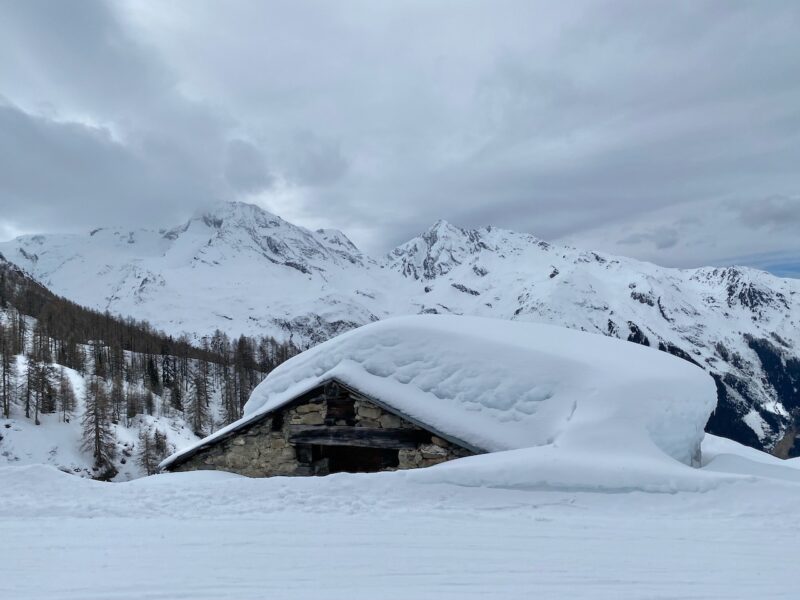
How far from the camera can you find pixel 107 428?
60.9 m

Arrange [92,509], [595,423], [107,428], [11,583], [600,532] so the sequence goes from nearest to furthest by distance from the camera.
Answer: [11,583] → [600,532] → [92,509] → [595,423] → [107,428]

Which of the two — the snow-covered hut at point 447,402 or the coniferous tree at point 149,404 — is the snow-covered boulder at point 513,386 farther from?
the coniferous tree at point 149,404

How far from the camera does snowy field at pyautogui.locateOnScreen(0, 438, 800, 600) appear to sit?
13.6ft

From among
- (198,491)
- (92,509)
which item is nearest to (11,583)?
(92,509)

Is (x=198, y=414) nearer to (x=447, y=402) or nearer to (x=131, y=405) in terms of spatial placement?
(x=131, y=405)

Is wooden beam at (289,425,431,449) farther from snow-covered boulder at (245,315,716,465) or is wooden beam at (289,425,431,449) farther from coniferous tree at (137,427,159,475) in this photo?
coniferous tree at (137,427,159,475)

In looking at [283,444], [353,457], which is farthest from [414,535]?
[353,457]

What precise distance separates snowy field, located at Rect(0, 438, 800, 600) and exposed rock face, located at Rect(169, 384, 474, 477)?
2.62m

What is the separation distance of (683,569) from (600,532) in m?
1.09

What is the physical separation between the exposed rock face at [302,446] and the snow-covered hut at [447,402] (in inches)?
0.9

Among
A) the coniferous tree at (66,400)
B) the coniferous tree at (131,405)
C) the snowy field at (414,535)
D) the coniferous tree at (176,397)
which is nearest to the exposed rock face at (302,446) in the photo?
the snowy field at (414,535)

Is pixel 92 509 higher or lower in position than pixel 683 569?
higher

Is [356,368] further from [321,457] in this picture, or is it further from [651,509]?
[651,509]

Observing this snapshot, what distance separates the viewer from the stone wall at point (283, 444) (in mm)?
10445
